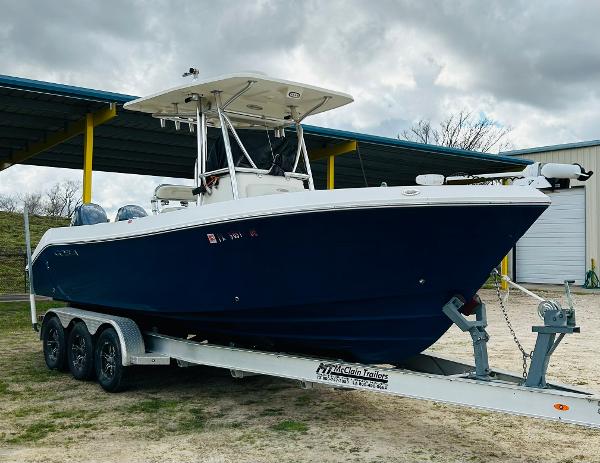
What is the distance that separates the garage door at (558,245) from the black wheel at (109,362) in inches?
716

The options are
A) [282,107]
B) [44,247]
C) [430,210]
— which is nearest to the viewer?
[430,210]

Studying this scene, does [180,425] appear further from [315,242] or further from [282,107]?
[282,107]

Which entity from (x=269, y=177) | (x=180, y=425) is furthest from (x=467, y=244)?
(x=180, y=425)

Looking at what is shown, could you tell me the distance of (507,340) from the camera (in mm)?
9461

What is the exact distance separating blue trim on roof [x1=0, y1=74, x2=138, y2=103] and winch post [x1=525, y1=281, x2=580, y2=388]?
8.14 meters

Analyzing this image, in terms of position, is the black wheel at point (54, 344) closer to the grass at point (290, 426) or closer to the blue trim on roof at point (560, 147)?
the grass at point (290, 426)

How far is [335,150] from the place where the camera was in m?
14.6

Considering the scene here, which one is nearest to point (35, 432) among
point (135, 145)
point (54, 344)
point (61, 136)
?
point (54, 344)

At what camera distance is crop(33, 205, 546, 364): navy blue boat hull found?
4.35 m

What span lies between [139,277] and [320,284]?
1985 millimetres

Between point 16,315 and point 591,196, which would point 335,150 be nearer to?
point 16,315

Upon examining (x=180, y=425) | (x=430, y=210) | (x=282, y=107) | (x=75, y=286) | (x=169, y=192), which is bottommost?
(x=180, y=425)

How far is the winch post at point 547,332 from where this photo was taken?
13.0 ft

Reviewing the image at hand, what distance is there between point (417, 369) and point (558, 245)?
1925cm
